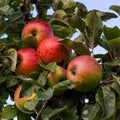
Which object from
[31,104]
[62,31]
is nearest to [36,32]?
[62,31]

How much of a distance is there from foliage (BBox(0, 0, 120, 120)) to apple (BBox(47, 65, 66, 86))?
17 millimetres

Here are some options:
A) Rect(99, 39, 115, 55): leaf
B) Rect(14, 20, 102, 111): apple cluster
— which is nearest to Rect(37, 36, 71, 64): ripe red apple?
Rect(14, 20, 102, 111): apple cluster

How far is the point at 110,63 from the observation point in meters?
1.21

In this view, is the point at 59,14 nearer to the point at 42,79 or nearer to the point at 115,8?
the point at 115,8

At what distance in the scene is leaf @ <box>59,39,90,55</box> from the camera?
1209 millimetres

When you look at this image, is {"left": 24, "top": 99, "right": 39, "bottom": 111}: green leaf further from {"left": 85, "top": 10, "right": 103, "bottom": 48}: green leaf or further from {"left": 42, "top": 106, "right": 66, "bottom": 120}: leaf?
{"left": 85, "top": 10, "right": 103, "bottom": 48}: green leaf

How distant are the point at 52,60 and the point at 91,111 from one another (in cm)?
23

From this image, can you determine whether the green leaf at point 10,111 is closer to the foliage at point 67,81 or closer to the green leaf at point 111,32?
the foliage at point 67,81

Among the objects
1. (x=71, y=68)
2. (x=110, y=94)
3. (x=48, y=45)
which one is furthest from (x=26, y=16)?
(x=110, y=94)

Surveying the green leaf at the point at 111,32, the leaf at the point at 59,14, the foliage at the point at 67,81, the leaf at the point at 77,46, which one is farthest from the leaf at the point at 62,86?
the leaf at the point at 59,14

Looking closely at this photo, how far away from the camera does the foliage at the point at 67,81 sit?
1148 mm

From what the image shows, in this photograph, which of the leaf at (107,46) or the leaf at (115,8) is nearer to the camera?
the leaf at (107,46)

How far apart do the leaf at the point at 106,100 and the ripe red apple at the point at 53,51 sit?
169 millimetres

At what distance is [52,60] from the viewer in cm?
127
